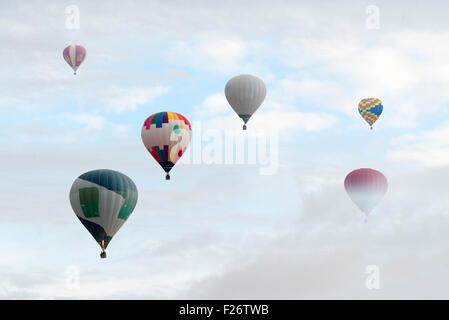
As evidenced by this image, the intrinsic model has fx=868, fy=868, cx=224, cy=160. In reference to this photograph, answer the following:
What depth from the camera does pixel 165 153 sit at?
71.7 m

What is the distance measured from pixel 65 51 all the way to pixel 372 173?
3836cm

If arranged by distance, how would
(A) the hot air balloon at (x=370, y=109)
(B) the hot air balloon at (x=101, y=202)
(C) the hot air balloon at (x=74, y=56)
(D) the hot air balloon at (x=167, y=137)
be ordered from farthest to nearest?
(C) the hot air balloon at (x=74, y=56) → (A) the hot air balloon at (x=370, y=109) → (D) the hot air balloon at (x=167, y=137) → (B) the hot air balloon at (x=101, y=202)

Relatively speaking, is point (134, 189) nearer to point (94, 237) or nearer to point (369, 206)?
point (94, 237)

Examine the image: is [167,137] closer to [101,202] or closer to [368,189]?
[101,202]

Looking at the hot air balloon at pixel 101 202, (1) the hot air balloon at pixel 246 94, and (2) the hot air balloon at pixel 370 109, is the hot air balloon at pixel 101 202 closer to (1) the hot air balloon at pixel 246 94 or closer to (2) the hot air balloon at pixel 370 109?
(1) the hot air balloon at pixel 246 94

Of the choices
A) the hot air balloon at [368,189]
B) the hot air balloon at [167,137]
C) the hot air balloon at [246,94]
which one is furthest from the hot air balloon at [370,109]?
the hot air balloon at [167,137]

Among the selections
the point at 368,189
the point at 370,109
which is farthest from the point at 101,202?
the point at 370,109

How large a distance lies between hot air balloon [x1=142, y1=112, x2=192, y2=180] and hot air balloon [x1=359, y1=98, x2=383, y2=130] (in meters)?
23.3

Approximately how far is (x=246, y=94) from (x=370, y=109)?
53.4ft

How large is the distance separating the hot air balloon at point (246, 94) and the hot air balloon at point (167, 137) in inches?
302

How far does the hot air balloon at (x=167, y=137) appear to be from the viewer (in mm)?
71312

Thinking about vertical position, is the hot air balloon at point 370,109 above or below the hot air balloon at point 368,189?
above

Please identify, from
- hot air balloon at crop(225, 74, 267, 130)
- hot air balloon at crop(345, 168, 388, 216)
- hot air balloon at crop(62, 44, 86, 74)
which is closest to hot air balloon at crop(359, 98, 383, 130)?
hot air balloon at crop(225, 74, 267, 130)

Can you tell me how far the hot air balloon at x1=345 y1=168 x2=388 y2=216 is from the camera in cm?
7319
